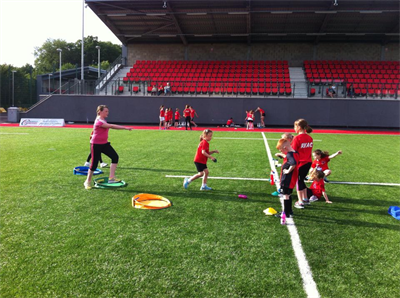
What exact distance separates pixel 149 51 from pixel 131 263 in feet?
118

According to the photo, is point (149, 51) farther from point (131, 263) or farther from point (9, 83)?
point (131, 263)

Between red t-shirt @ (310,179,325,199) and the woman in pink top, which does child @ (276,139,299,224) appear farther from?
the woman in pink top

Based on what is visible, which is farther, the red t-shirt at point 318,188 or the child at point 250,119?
the child at point 250,119

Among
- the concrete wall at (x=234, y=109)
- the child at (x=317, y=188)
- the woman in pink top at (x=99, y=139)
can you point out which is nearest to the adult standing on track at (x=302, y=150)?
the child at (x=317, y=188)

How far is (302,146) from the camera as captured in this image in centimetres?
591

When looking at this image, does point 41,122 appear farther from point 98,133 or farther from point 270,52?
point 270,52

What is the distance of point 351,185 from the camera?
24.8ft

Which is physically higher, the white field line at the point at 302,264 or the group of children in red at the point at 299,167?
the group of children in red at the point at 299,167

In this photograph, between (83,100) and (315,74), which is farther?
(315,74)

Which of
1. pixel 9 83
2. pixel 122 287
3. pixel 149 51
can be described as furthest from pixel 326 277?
pixel 9 83

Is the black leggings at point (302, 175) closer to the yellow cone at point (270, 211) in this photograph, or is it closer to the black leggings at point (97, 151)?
the yellow cone at point (270, 211)

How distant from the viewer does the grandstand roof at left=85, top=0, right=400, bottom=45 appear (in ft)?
91.6

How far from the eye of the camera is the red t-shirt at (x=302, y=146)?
232 inches

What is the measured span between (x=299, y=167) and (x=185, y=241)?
9.64 feet
